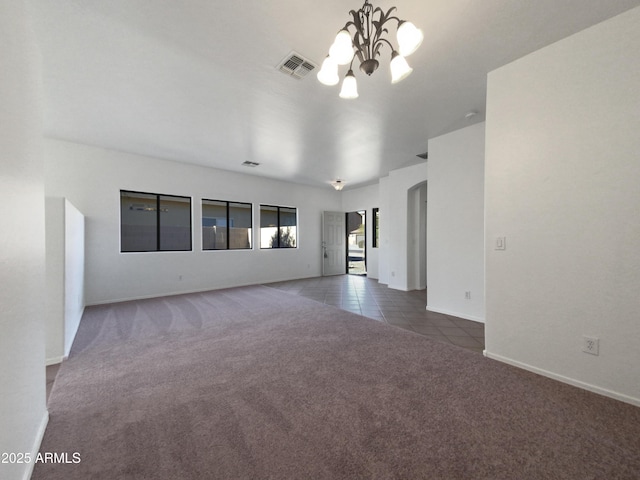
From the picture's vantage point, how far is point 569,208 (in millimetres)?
2021

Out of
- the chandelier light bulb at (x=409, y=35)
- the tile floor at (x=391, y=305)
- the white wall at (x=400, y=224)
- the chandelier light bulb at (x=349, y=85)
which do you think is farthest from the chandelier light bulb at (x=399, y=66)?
the white wall at (x=400, y=224)

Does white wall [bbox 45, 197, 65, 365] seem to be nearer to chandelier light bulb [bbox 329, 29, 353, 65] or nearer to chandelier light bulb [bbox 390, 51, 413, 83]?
chandelier light bulb [bbox 329, 29, 353, 65]

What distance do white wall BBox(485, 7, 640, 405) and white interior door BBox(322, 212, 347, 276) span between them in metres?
5.77

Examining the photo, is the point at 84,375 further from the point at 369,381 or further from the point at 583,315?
the point at 583,315

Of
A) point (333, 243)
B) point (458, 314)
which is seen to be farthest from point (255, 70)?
point (333, 243)

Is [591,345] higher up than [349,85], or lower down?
lower down

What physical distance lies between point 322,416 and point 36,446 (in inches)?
64.7

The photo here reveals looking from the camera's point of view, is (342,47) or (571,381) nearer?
(342,47)

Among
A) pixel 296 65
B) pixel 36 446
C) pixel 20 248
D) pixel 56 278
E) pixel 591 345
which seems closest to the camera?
pixel 20 248

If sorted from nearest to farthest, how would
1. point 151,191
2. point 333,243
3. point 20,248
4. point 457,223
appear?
1. point 20,248
2. point 457,223
3. point 151,191
4. point 333,243

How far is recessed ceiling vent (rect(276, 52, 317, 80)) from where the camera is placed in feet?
7.40

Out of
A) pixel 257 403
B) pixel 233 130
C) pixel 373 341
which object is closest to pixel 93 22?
pixel 233 130

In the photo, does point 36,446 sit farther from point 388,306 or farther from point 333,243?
point 333,243

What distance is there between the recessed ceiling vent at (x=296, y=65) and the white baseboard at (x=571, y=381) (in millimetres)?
3402
